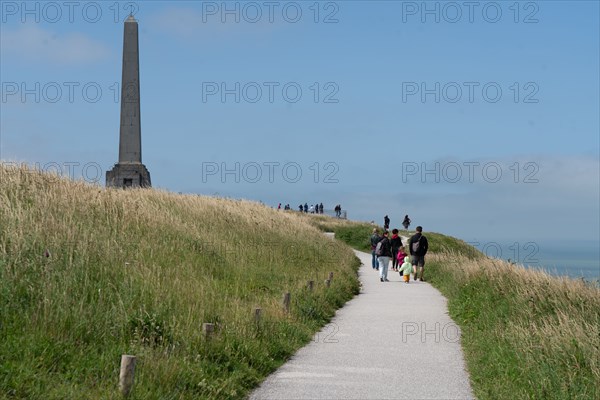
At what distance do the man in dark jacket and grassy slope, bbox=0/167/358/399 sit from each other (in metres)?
5.36

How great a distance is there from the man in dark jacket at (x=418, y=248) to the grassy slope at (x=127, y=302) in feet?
17.6

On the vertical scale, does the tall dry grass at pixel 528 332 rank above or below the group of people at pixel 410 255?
below

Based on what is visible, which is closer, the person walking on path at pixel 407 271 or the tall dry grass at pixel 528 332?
the tall dry grass at pixel 528 332

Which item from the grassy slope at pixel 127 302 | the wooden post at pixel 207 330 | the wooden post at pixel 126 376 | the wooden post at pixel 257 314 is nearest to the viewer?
the wooden post at pixel 126 376

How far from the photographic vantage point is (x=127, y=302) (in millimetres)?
11172

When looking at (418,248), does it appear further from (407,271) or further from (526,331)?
(526,331)

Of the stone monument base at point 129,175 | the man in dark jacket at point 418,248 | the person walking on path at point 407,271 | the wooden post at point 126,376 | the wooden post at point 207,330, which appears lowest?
the wooden post at point 126,376

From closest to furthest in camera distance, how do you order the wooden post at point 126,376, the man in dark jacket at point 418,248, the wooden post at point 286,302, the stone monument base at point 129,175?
the wooden post at point 126,376 < the wooden post at point 286,302 < the man in dark jacket at point 418,248 < the stone monument base at point 129,175

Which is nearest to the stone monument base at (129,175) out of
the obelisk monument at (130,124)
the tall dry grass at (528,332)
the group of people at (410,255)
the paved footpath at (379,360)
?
the obelisk monument at (130,124)

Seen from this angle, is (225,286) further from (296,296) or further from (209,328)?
(209,328)

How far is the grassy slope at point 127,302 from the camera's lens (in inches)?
341

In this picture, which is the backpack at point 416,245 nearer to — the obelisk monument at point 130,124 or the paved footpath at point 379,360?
the paved footpath at point 379,360

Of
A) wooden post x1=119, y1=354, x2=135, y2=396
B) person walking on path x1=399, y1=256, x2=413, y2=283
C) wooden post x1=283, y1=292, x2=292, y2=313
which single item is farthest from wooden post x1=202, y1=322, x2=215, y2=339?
person walking on path x1=399, y1=256, x2=413, y2=283

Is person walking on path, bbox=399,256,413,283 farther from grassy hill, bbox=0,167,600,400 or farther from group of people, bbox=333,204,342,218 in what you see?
group of people, bbox=333,204,342,218
